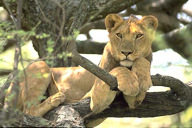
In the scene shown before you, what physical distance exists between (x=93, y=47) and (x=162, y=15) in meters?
1.81

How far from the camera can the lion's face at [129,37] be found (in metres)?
5.09

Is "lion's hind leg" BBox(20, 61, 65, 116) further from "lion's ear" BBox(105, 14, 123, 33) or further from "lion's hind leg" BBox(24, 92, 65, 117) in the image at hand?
"lion's ear" BBox(105, 14, 123, 33)

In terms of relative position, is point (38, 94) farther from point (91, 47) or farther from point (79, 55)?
point (91, 47)

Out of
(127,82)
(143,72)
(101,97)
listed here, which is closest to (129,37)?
(143,72)

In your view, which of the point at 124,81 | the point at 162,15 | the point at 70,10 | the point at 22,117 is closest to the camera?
the point at 22,117

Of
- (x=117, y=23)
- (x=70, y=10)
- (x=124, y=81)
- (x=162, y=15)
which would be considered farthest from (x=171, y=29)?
(x=124, y=81)

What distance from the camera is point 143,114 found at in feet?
18.0

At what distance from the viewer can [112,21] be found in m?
5.54

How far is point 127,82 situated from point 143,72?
35 centimetres

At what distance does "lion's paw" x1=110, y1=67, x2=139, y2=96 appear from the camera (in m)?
4.77

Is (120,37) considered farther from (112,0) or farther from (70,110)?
(112,0)

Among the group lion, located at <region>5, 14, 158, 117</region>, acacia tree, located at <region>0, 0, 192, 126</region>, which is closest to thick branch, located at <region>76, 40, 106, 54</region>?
acacia tree, located at <region>0, 0, 192, 126</region>

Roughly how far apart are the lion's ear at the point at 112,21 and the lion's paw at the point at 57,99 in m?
1.13

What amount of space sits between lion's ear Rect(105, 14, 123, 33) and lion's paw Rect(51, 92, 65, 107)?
1134mm
